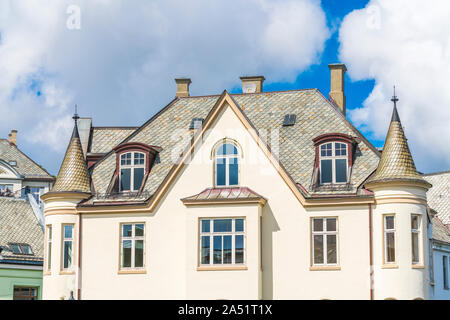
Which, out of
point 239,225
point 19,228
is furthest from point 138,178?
point 19,228

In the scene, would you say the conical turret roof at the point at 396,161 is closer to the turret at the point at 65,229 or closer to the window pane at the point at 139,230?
the window pane at the point at 139,230

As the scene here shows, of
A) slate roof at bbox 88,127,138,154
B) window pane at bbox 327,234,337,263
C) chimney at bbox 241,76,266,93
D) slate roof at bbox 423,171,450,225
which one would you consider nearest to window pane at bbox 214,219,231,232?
window pane at bbox 327,234,337,263

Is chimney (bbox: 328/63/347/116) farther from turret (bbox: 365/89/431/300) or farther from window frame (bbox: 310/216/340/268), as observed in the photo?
window frame (bbox: 310/216/340/268)

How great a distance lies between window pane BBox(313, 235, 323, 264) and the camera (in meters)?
42.9

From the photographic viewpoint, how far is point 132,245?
147 ft

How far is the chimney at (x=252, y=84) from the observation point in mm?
53125

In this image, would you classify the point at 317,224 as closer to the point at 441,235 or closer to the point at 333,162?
the point at 333,162

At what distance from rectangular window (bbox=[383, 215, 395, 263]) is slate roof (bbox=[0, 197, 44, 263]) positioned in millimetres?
22828

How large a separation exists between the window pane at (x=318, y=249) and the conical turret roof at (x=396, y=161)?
3.47m

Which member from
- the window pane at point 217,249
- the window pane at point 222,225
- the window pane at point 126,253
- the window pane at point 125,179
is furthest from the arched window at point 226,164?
the window pane at point 126,253

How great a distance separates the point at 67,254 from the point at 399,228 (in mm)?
15840
